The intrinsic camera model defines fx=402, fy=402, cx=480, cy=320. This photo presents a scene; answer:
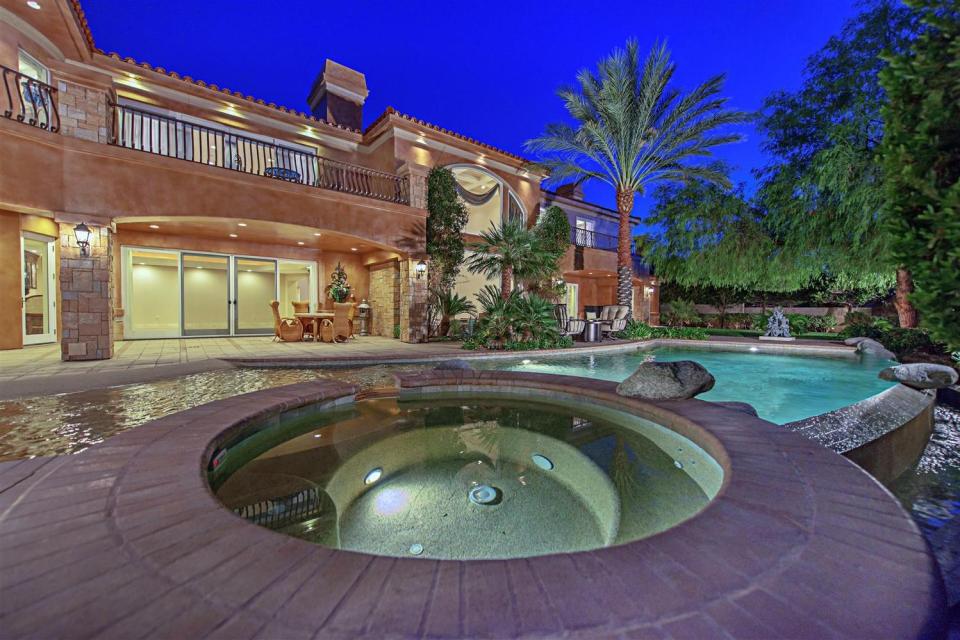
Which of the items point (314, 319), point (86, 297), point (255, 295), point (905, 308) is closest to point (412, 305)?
point (314, 319)

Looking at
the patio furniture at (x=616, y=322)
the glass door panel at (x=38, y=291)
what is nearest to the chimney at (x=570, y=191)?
the patio furniture at (x=616, y=322)

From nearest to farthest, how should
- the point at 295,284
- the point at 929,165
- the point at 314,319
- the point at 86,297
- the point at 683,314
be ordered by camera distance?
the point at 929,165 < the point at 86,297 < the point at 314,319 < the point at 295,284 < the point at 683,314

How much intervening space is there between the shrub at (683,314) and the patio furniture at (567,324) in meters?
10.7

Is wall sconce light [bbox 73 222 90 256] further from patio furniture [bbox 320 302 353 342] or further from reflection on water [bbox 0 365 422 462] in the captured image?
patio furniture [bbox 320 302 353 342]

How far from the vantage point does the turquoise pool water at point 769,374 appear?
5602 mm

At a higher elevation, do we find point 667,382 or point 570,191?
point 570,191

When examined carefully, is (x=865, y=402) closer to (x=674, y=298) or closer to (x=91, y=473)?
(x=91, y=473)

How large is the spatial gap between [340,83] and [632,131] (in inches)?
391

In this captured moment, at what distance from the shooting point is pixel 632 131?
12852mm

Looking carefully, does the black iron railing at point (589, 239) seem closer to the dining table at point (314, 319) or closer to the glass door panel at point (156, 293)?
the dining table at point (314, 319)

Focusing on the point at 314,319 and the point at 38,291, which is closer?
the point at 38,291

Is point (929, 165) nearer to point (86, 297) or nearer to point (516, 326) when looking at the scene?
point (516, 326)

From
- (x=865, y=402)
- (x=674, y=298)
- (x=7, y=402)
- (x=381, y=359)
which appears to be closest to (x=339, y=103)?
(x=381, y=359)

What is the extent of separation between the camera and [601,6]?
75875mm
